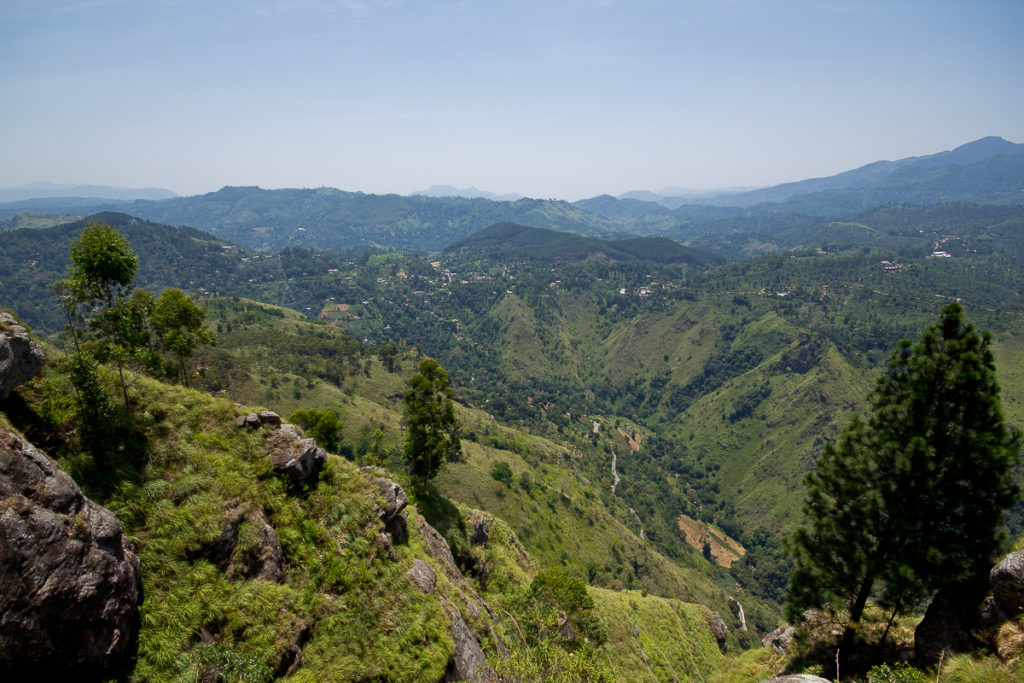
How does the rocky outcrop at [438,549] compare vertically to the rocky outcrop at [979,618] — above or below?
below

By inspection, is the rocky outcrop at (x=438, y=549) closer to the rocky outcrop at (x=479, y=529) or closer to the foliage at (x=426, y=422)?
the rocky outcrop at (x=479, y=529)

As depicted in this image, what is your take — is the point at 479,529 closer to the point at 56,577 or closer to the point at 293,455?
the point at 293,455

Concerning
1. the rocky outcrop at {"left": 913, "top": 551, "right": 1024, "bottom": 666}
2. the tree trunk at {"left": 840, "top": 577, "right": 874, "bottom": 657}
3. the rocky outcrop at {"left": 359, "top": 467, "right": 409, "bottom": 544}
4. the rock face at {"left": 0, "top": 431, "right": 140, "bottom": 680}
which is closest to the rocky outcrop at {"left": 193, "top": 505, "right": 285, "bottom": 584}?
the rock face at {"left": 0, "top": 431, "right": 140, "bottom": 680}

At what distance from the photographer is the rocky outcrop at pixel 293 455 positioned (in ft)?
64.2

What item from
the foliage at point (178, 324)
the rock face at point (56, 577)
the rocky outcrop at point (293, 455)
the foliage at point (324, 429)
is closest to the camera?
the rock face at point (56, 577)

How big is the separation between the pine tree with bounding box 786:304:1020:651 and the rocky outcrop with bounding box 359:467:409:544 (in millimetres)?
19445

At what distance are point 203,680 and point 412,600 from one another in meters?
8.00

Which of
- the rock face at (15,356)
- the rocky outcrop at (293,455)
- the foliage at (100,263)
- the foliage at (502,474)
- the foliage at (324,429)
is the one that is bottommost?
the foliage at (502,474)

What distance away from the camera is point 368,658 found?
1584cm

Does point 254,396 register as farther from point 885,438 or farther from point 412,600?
point 885,438

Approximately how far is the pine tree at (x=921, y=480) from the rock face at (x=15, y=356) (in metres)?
29.1

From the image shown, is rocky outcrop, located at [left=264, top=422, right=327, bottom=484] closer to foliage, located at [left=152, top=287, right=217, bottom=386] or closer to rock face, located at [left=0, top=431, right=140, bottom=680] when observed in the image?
rock face, located at [left=0, top=431, right=140, bottom=680]

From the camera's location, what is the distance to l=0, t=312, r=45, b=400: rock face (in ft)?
43.1

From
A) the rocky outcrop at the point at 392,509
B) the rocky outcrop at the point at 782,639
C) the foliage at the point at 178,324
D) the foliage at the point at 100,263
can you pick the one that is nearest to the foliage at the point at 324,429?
the foliage at the point at 178,324
